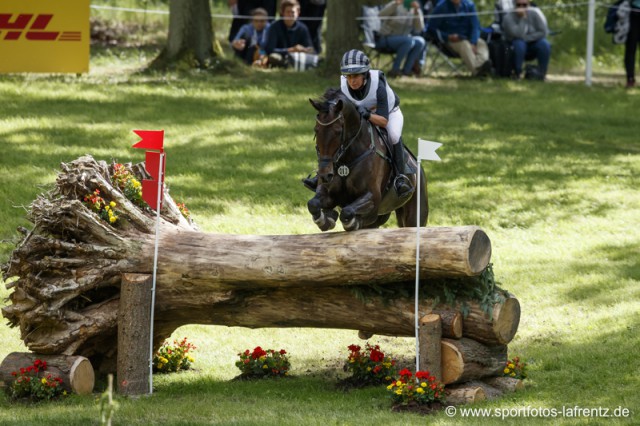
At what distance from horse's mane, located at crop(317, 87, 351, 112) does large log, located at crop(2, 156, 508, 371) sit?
1.05m

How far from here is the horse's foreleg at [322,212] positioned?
957 cm

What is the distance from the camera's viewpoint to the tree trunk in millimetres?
21062

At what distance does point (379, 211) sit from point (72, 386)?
3160 millimetres

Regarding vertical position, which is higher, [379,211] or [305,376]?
[379,211]

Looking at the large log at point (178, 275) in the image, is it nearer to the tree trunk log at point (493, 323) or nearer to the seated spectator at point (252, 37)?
the tree trunk log at point (493, 323)

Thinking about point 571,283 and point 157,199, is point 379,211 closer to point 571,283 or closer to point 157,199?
point 157,199

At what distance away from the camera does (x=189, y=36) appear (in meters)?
21.3

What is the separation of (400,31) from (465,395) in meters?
13.6

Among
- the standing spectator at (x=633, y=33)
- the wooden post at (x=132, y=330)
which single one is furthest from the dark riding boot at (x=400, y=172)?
the standing spectator at (x=633, y=33)

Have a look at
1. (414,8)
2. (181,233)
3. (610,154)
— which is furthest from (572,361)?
(414,8)

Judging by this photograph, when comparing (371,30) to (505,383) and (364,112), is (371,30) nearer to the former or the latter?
(364,112)

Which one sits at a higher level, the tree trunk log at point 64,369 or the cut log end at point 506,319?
the cut log end at point 506,319

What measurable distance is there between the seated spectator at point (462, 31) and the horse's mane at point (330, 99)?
13157 mm

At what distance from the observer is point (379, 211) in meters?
10.7
